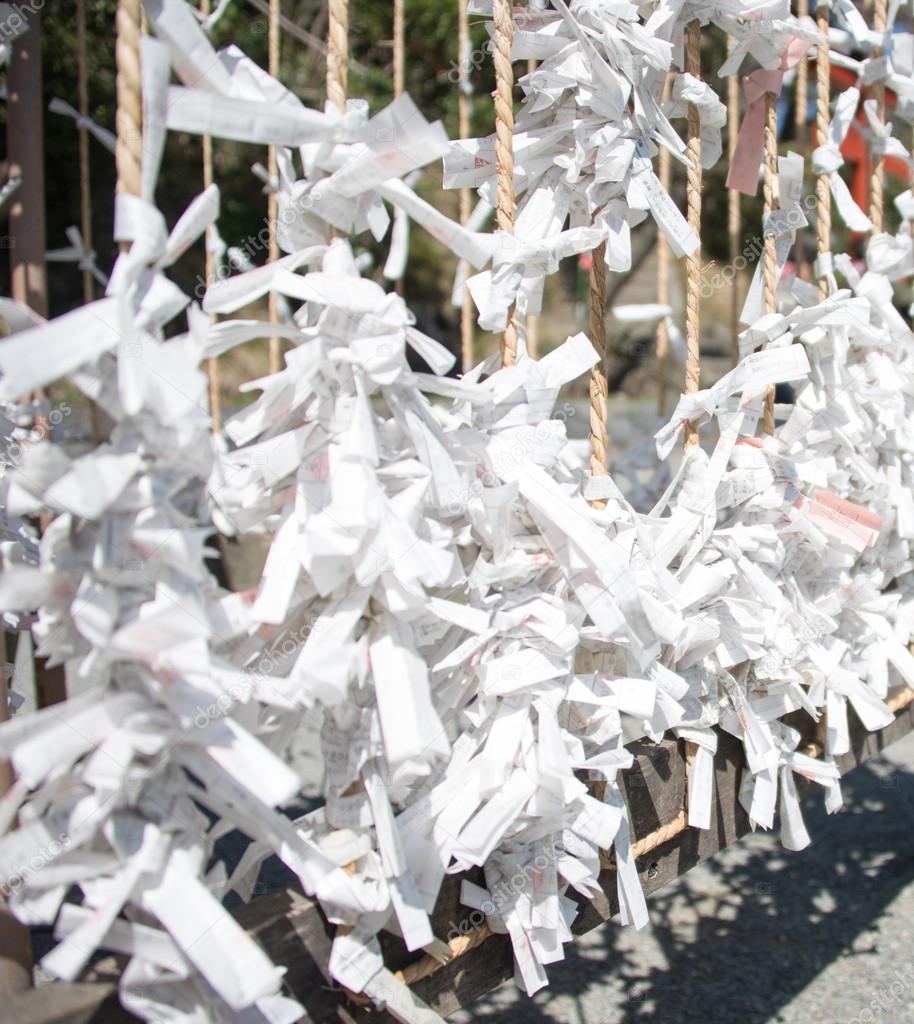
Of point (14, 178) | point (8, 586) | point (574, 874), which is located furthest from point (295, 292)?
point (14, 178)

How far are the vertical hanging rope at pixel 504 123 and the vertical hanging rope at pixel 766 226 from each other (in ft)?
1.26

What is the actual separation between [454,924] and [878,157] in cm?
111

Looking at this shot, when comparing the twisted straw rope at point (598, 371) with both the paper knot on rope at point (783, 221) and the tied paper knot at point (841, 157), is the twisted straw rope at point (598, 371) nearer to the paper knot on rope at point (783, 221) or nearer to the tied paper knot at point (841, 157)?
the paper knot on rope at point (783, 221)

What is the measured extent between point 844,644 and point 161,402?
83 cm

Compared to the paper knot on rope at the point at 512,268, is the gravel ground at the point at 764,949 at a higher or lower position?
lower

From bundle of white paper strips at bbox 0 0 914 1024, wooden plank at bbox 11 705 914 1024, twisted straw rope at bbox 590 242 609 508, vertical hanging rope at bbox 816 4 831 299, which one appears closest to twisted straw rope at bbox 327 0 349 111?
bundle of white paper strips at bbox 0 0 914 1024

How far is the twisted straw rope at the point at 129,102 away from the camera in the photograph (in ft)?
1.88

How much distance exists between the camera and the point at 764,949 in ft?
5.85

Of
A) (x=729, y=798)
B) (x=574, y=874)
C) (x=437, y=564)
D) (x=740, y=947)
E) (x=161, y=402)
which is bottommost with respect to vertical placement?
(x=740, y=947)

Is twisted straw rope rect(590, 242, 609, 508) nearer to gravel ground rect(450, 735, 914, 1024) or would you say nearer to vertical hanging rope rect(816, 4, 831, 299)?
vertical hanging rope rect(816, 4, 831, 299)

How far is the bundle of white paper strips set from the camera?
0.55 metres

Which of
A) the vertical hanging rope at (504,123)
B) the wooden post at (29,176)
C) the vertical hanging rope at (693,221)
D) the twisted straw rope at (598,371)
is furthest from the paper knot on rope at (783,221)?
the wooden post at (29,176)

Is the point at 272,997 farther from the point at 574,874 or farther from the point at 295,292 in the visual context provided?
the point at 295,292

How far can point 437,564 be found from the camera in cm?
65
